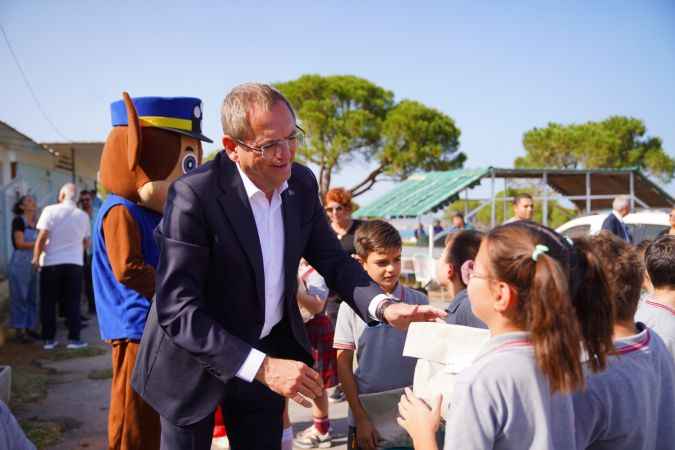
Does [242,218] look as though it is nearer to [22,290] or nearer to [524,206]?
[524,206]

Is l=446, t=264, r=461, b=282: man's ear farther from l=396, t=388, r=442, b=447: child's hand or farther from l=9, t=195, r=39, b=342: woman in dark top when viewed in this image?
→ l=9, t=195, r=39, b=342: woman in dark top

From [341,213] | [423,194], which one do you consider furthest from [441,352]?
[423,194]

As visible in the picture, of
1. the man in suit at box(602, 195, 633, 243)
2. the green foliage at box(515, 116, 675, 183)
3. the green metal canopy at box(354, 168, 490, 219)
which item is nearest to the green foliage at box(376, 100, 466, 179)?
the green foliage at box(515, 116, 675, 183)

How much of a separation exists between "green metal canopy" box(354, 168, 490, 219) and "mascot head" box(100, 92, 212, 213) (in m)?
11.1

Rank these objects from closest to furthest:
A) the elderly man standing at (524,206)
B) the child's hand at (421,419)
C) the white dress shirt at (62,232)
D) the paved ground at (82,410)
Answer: the child's hand at (421,419) → the paved ground at (82,410) → the white dress shirt at (62,232) → the elderly man standing at (524,206)

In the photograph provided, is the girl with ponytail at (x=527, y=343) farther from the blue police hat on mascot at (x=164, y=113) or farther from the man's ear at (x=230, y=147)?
the blue police hat on mascot at (x=164, y=113)

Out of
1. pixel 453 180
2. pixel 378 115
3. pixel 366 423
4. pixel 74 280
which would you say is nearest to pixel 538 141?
pixel 378 115

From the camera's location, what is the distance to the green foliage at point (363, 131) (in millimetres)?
37375

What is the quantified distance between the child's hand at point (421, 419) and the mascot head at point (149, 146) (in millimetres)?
1777

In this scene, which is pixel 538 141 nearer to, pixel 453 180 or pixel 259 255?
pixel 453 180

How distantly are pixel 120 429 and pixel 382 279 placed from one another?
1.42m

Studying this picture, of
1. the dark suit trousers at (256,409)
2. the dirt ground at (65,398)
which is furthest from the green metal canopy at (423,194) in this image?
the dark suit trousers at (256,409)

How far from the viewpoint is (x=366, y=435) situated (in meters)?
2.63

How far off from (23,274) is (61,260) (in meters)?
0.70
